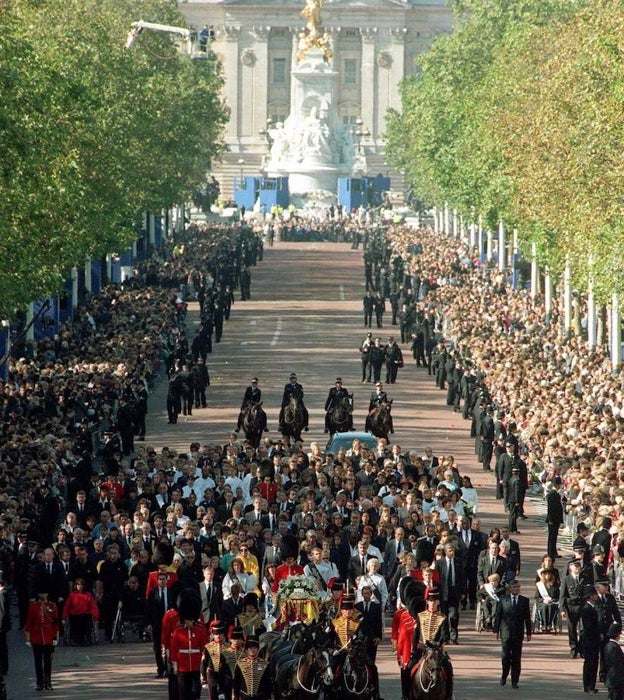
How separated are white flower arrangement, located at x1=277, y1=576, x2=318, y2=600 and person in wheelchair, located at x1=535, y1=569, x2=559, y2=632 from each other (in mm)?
4740

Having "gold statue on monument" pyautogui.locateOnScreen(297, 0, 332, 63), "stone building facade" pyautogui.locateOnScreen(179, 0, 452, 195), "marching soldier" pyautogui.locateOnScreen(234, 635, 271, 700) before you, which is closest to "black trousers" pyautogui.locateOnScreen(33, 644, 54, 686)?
"marching soldier" pyautogui.locateOnScreen(234, 635, 271, 700)

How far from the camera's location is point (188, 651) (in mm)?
24000

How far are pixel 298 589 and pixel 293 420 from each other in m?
21.2

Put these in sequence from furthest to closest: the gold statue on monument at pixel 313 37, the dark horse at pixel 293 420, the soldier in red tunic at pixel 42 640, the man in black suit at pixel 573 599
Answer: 1. the gold statue on monument at pixel 313 37
2. the dark horse at pixel 293 420
3. the man in black suit at pixel 573 599
4. the soldier in red tunic at pixel 42 640

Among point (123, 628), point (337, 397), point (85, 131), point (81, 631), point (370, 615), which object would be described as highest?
point (85, 131)

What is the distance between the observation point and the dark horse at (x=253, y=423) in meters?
45.8

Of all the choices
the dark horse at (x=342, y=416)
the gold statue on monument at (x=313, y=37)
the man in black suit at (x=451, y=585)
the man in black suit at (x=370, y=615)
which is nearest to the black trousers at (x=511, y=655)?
the man in black suit at (x=370, y=615)

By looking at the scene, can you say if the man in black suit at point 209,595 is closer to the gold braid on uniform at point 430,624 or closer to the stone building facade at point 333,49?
the gold braid on uniform at point 430,624

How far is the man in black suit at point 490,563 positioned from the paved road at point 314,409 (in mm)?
798

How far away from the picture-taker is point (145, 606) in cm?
2878

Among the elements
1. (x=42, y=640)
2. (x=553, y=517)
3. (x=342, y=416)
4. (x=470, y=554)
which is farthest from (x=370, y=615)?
(x=342, y=416)

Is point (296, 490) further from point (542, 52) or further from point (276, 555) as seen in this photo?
point (542, 52)

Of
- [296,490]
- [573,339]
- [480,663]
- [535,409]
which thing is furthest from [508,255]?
[480,663]

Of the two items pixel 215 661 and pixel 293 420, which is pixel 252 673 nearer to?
pixel 215 661
